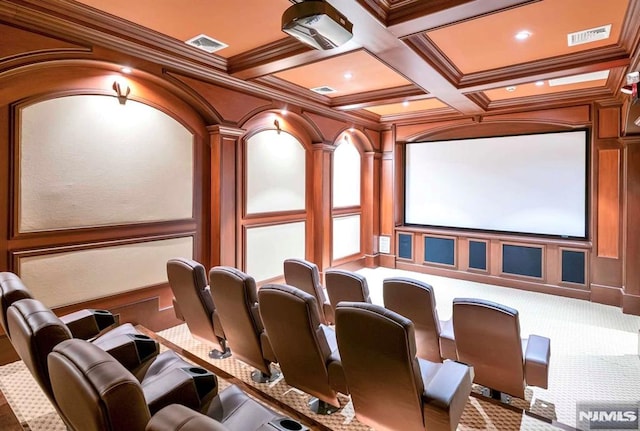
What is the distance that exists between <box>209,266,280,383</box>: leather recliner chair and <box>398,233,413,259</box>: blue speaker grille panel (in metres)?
4.76

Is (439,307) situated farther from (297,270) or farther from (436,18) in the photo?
(436,18)

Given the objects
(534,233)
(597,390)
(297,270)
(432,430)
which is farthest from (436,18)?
(534,233)

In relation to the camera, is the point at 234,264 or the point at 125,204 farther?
the point at 234,264

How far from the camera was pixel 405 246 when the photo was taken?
6914 mm

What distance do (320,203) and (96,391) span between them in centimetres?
480

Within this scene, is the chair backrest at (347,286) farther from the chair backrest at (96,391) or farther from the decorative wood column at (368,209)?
the decorative wood column at (368,209)

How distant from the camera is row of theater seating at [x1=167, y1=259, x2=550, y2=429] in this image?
5.32 ft

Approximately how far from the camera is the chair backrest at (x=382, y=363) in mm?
1541

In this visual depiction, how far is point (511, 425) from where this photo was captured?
2152 mm

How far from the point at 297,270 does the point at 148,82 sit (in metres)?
2.38

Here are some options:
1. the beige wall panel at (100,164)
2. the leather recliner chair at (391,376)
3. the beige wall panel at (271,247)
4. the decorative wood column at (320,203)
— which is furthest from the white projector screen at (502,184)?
the leather recliner chair at (391,376)

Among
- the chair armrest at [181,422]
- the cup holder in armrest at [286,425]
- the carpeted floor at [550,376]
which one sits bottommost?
the carpeted floor at [550,376]

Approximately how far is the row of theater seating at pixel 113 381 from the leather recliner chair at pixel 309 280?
122 cm

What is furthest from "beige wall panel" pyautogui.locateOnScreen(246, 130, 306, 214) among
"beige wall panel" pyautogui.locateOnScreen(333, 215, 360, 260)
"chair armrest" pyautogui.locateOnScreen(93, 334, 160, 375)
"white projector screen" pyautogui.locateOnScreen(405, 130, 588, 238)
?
"white projector screen" pyautogui.locateOnScreen(405, 130, 588, 238)
